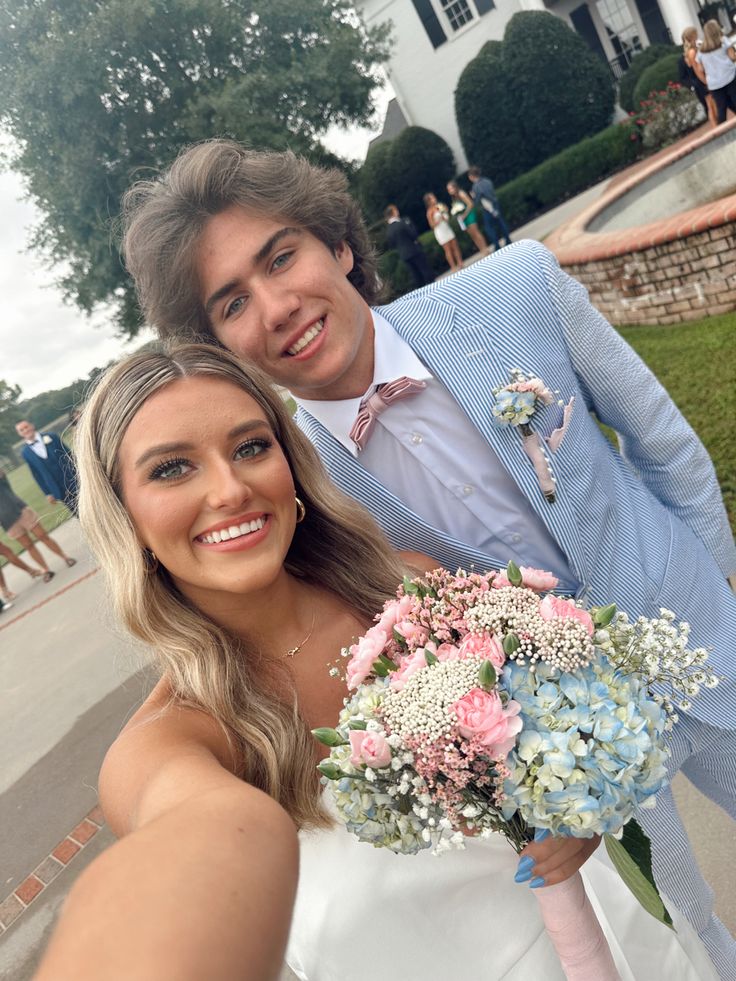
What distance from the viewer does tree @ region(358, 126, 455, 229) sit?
24.5 m

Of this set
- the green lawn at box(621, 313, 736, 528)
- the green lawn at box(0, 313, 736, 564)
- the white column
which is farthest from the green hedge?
the green lawn at box(621, 313, 736, 528)

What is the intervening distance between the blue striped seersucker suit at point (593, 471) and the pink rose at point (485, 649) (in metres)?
0.71

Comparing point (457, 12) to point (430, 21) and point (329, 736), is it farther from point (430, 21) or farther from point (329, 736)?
point (329, 736)

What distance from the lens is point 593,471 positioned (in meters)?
2.26

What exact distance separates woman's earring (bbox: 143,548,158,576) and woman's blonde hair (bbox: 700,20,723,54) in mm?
13371

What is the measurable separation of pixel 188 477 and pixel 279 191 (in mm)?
1057

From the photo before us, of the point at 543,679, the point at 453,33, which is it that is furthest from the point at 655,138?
the point at 543,679

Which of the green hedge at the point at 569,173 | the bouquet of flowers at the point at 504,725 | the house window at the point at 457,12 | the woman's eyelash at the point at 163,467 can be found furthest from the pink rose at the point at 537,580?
the house window at the point at 457,12

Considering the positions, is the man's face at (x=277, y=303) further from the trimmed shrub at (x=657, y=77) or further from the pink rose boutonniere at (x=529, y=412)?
the trimmed shrub at (x=657, y=77)

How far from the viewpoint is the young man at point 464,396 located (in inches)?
86.9

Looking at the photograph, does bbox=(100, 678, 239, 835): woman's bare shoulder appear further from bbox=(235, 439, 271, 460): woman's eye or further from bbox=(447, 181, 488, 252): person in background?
bbox=(447, 181, 488, 252): person in background

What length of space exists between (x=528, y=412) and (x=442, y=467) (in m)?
0.31

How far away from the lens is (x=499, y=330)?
2.24m

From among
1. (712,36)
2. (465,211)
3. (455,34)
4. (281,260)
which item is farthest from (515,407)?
(455,34)
